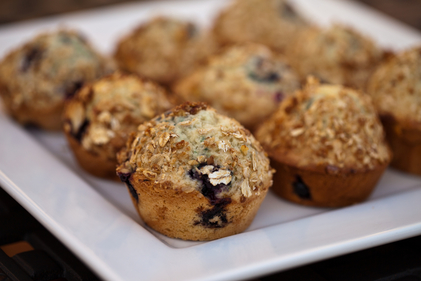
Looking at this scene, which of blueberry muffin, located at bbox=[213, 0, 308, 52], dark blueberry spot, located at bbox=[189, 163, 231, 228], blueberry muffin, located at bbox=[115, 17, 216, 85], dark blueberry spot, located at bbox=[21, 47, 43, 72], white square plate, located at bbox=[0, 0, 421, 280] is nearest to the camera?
white square plate, located at bbox=[0, 0, 421, 280]

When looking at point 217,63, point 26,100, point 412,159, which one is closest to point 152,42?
point 217,63

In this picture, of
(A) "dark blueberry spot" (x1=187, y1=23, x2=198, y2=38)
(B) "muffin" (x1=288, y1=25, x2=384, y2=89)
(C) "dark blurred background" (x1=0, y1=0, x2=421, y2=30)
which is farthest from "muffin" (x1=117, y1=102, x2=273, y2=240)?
(C) "dark blurred background" (x1=0, y1=0, x2=421, y2=30)

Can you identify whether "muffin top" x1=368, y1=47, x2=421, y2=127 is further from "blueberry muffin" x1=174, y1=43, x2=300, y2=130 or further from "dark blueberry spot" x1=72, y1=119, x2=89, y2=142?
"dark blueberry spot" x1=72, y1=119, x2=89, y2=142

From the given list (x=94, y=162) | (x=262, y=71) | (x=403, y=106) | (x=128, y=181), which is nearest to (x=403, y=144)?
(x=403, y=106)

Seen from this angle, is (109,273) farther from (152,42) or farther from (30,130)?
(152,42)

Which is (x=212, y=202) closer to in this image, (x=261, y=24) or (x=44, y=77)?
(x=44, y=77)

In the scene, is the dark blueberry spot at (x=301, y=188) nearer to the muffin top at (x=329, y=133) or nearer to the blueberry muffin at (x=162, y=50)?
the muffin top at (x=329, y=133)
